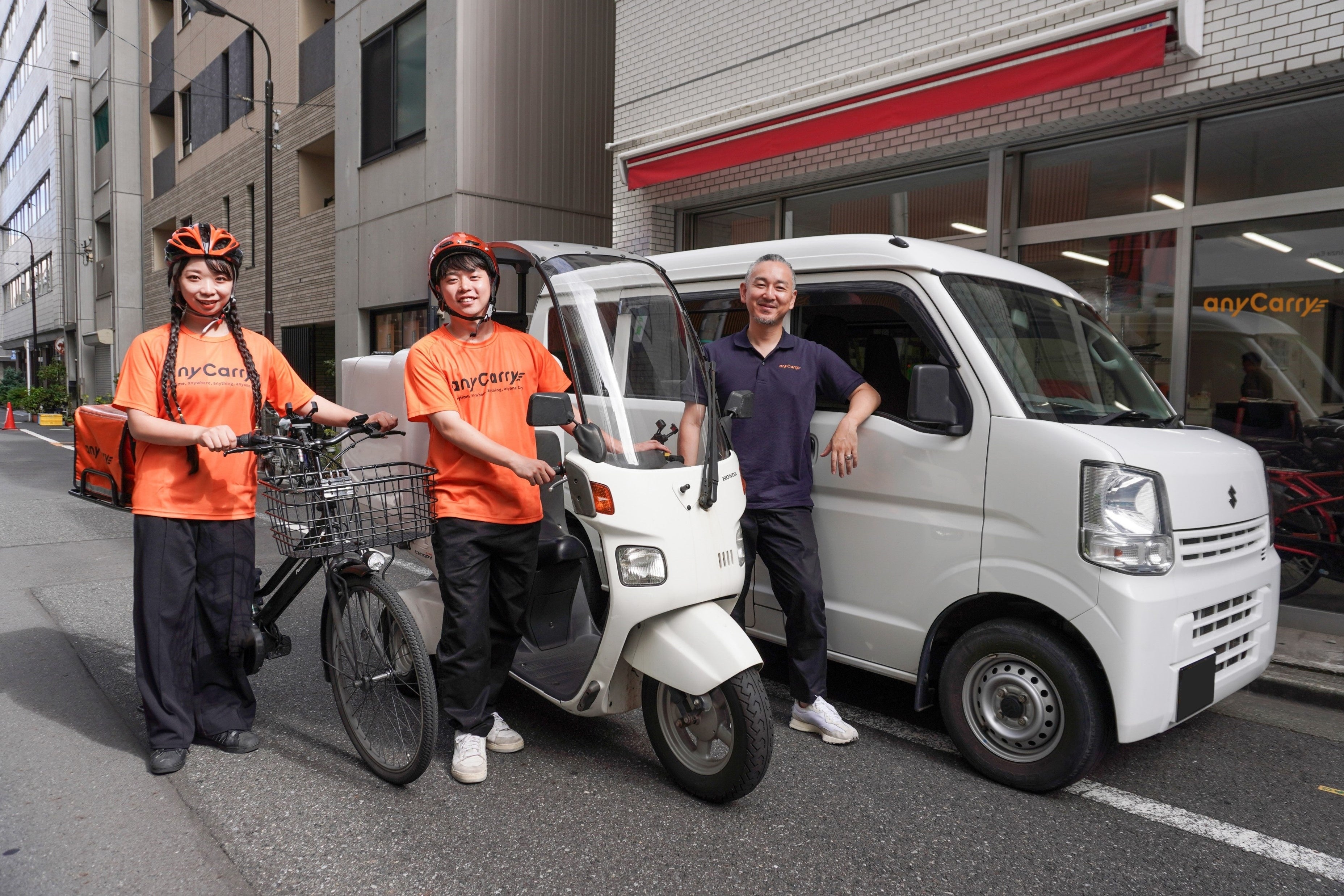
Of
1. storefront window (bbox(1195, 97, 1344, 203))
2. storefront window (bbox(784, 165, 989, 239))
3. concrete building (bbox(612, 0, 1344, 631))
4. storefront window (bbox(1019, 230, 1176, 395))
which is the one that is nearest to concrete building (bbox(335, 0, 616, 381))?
concrete building (bbox(612, 0, 1344, 631))

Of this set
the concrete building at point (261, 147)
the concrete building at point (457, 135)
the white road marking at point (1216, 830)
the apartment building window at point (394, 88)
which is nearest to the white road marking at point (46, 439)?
the concrete building at point (261, 147)

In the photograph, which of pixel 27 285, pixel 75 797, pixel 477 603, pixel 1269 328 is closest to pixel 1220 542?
pixel 477 603

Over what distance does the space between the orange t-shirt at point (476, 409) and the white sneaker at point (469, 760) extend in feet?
2.81

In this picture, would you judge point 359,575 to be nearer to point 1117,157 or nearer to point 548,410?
point 548,410

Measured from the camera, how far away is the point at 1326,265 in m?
6.20

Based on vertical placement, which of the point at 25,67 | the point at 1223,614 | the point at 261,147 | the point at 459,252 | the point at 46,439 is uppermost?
the point at 25,67

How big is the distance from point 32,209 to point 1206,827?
5758 centimetres

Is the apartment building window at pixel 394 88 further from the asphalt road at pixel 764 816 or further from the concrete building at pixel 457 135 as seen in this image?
the asphalt road at pixel 764 816

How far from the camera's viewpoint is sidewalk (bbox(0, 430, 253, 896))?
9.15ft

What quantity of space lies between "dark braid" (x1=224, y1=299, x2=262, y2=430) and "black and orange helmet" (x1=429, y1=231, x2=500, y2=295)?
839 millimetres

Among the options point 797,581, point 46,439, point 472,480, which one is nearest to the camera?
point 472,480

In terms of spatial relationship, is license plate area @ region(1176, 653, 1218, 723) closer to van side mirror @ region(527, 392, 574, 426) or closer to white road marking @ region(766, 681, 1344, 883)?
white road marking @ region(766, 681, 1344, 883)

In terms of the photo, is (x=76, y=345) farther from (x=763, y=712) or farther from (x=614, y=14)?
(x=763, y=712)

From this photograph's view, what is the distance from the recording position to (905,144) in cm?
825
